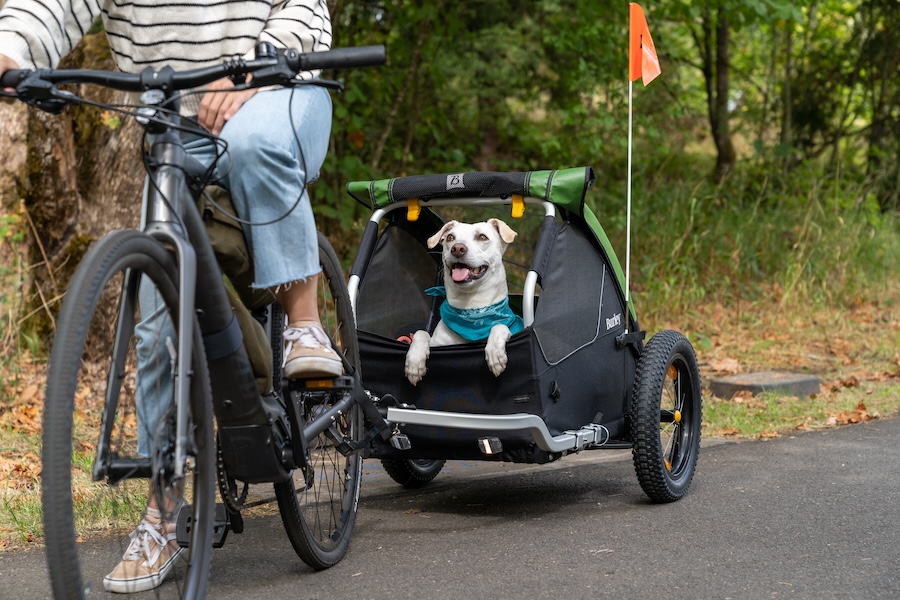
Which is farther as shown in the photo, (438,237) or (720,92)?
(720,92)

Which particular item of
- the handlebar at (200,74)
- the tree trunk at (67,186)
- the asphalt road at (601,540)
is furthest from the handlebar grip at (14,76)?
the tree trunk at (67,186)

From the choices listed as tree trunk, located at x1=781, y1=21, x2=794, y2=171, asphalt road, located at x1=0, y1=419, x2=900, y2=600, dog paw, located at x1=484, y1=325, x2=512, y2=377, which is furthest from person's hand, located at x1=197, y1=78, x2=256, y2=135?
tree trunk, located at x1=781, y1=21, x2=794, y2=171

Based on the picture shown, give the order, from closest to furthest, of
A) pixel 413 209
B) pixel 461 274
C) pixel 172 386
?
pixel 172 386 < pixel 461 274 < pixel 413 209

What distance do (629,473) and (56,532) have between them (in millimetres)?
3186

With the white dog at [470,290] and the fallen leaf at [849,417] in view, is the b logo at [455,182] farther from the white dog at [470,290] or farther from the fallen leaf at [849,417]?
the fallen leaf at [849,417]

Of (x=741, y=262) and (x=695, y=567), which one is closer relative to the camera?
(x=695, y=567)

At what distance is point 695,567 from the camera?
318 centimetres

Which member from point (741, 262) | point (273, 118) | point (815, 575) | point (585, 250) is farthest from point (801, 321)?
point (273, 118)

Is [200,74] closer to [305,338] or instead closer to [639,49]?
[305,338]

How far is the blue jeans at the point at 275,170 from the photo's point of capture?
2697 mm

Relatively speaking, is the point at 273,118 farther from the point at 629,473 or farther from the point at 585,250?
the point at 629,473

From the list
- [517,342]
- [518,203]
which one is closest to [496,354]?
[517,342]

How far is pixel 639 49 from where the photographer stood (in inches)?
202

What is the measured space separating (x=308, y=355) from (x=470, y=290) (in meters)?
1.44
